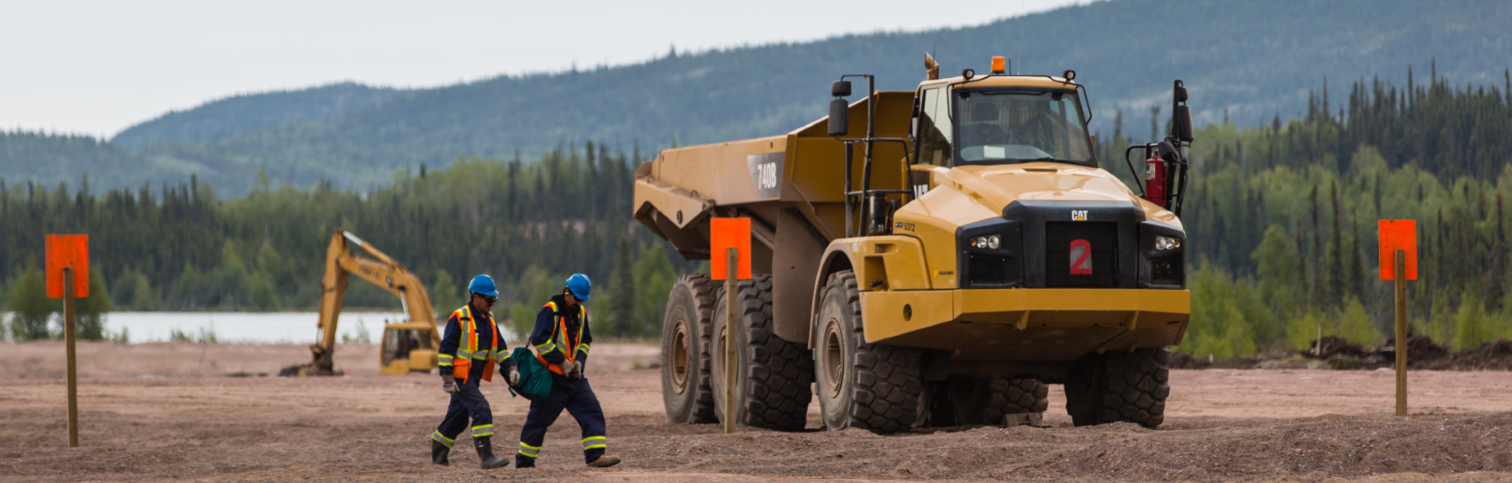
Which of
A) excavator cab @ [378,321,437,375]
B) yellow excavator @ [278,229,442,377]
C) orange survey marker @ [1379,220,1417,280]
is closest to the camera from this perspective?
orange survey marker @ [1379,220,1417,280]

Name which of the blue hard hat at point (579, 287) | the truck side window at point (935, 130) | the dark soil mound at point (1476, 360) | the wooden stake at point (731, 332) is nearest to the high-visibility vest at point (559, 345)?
the blue hard hat at point (579, 287)

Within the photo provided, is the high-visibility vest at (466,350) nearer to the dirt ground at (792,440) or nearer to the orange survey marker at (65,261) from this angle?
the dirt ground at (792,440)

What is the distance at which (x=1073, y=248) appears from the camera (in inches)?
477

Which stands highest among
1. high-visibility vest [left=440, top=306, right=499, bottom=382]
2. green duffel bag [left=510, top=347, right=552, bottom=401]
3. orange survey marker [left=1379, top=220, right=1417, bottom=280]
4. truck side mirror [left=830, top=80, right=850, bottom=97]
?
truck side mirror [left=830, top=80, right=850, bottom=97]

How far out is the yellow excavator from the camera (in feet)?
113

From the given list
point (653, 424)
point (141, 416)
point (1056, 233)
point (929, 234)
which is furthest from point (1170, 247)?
point (141, 416)

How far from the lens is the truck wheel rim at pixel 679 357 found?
17.9m

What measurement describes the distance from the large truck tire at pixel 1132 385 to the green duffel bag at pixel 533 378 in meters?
5.17

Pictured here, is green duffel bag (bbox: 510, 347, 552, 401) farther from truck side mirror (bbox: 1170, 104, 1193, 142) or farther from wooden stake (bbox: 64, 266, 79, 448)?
wooden stake (bbox: 64, 266, 79, 448)

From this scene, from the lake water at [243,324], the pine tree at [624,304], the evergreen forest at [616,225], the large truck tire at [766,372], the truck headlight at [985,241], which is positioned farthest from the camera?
the lake water at [243,324]

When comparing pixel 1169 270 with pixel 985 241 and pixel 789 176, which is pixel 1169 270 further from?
pixel 789 176

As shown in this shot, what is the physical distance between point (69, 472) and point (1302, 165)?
4992 inches

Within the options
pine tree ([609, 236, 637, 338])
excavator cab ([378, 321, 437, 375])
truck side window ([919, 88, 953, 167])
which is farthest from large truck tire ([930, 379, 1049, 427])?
pine tree ([609, 236, 637, 338])

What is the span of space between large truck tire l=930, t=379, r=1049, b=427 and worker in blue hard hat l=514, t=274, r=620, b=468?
5.38m
